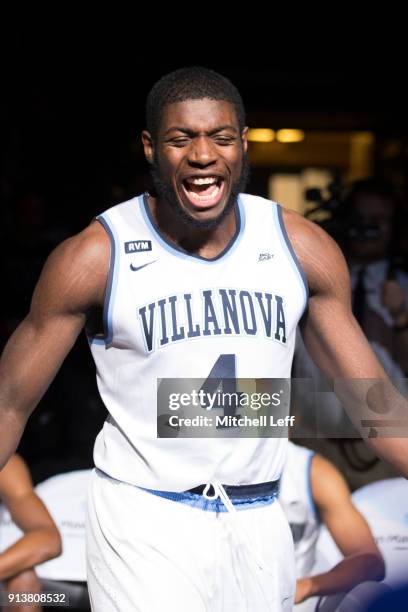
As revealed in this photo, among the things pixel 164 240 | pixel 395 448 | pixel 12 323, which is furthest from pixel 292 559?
pixel 12 323

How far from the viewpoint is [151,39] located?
5.28 m

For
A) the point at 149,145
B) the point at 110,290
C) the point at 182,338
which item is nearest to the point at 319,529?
the point at 182,338

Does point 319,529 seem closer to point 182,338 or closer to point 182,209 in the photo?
point 182,338

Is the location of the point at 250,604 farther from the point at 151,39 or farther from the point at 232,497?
the point at 151,39

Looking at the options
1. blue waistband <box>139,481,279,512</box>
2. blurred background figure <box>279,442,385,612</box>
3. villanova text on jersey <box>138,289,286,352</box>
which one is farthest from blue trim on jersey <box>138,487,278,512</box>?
blurred background figure <box>279,442,385,612</box>

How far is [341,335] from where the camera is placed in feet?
8.82

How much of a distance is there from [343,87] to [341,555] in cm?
302

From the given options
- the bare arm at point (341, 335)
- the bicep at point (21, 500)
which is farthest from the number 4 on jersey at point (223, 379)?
the bicep at point (21, 500)

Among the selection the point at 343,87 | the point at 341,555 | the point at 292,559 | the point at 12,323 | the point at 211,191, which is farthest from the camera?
the point at 343,87

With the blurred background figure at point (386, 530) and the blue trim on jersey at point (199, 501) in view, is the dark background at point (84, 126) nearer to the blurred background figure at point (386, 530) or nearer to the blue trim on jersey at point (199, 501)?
the blurred background figure at point (386, 530)

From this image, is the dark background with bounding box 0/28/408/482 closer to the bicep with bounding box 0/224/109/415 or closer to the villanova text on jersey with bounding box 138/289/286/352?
the bicep with bounding box 0/224/109/415

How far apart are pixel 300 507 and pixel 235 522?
1.16 metres

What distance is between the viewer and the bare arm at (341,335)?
2.65 meters

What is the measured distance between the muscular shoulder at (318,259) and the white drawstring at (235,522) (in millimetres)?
552
